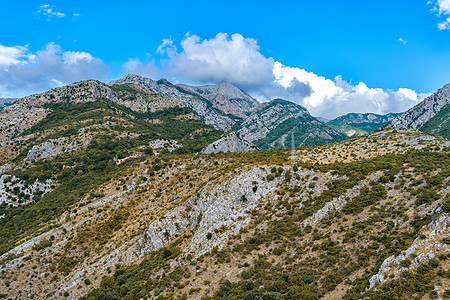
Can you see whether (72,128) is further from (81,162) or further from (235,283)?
(235,283)

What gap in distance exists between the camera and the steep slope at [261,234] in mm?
20391

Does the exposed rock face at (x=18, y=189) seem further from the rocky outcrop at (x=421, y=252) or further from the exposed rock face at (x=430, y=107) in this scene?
the exposed rock face at (x=430, y=107)

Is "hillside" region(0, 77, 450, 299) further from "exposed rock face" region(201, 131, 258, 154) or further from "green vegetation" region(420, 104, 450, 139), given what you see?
"green vegetation" region(420, 104, 450, 139)

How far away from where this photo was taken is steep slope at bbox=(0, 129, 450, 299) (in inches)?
803

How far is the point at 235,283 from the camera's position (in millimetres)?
25859

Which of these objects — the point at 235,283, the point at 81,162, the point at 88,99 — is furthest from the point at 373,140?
the point at 88,99

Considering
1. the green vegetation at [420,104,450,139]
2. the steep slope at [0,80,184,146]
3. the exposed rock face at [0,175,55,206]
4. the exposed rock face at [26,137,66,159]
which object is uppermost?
the steep slope at [0,80,184,146]

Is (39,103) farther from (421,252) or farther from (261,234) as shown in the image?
(421,252)

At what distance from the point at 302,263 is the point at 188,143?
13692 cm

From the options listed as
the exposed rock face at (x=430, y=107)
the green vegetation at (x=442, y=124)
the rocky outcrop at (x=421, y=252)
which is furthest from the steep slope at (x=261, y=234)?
the exposed rock face at (x=430, y=107)

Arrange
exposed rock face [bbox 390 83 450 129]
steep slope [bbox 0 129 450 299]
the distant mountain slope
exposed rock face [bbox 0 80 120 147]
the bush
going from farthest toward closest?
1. exposed rock face [bbox 390 83 450 129]
2. the distant mountain slope
3. exposed rock face [bbox 0 80 120 147]
4. the bush
5. steep slope [bbox 0 129 450 299]

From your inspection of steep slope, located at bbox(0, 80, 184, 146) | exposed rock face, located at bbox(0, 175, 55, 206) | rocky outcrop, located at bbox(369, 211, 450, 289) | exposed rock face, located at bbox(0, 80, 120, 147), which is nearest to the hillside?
rocky outcrop, located at bbox(369, 211, 450, 289)

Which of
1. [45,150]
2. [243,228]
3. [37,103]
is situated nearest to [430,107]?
[243,228]

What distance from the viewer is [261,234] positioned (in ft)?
106
